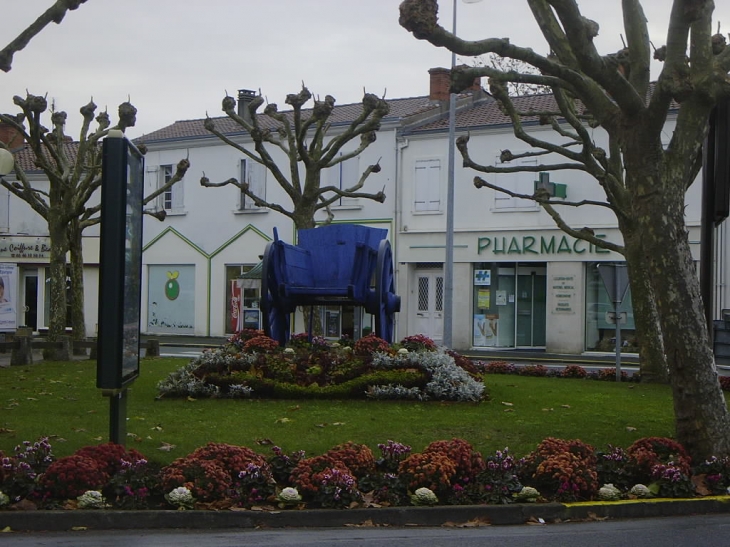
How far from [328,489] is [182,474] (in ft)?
3.54

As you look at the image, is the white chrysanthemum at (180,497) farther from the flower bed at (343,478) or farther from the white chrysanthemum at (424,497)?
the white chrysanthemum at (424,497)

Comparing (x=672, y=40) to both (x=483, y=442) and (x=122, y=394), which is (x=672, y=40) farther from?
(x=122, y=394)

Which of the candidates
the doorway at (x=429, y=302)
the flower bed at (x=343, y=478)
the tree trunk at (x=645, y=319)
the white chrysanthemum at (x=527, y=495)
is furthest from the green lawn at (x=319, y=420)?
the doorway at (x=429, y=302)

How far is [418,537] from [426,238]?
2810cm

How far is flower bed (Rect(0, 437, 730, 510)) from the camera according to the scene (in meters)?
7.89

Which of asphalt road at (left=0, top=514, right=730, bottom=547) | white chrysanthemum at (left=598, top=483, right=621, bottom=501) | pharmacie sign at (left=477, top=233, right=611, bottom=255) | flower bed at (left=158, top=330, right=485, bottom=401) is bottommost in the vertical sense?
asphalt road at (left=0, top=514, right=730, bottom=547)

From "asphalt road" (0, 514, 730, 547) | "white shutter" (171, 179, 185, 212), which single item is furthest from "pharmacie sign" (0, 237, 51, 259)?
"asphalt road" (0, 514, 730, 547)

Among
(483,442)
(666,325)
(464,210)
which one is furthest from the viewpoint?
(464,210)

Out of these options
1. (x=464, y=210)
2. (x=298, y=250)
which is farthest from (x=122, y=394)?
(x=464, y=210)

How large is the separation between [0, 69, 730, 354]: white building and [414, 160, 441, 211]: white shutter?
0.11ft

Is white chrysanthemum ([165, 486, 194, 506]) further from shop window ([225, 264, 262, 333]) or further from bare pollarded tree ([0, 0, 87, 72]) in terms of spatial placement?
shop window ([225, 264, 262, 333])

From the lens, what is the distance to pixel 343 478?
8.16m

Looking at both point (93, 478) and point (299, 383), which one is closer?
point (93, 478)

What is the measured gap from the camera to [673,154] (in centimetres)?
1041
